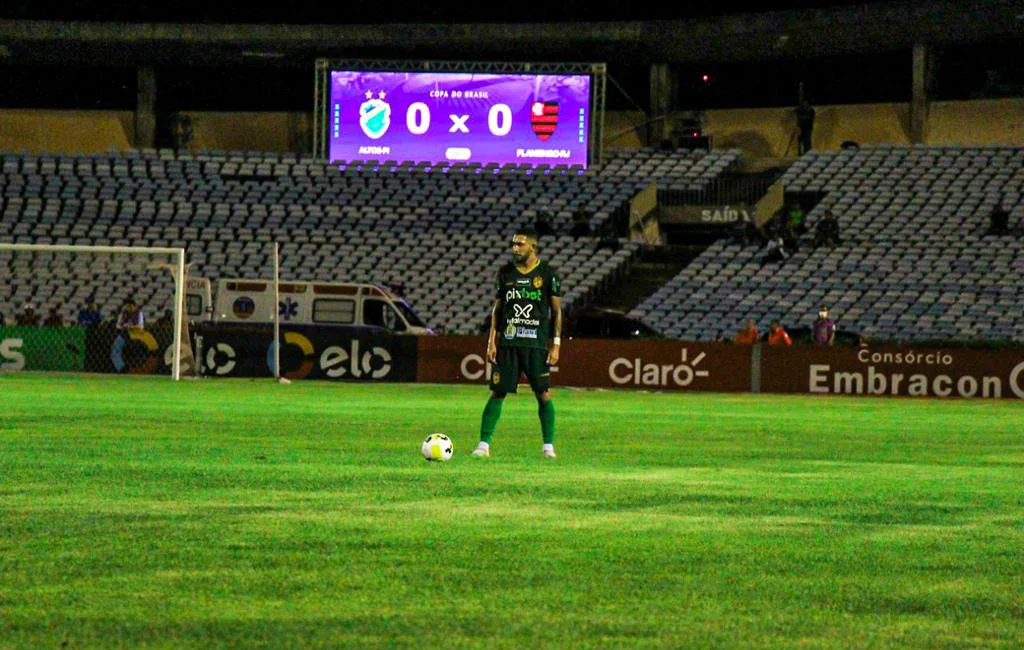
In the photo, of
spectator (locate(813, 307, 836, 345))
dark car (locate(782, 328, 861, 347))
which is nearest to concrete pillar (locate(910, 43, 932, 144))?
dark car (locate(782, 328, 861, 347))

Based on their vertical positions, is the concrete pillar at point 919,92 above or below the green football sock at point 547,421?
above

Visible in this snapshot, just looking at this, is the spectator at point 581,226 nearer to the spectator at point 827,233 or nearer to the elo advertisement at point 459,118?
the elo advertisement at point 459,118

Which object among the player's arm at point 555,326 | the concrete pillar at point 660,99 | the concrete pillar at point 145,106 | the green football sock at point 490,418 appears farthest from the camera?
the concrete pillar at point 145,106

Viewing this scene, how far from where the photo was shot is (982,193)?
4841 cm

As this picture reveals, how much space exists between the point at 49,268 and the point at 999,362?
23796 mm

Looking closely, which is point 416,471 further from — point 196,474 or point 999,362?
point 999,362

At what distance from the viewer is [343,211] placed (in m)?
52.6

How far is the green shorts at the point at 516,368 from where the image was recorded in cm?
1432

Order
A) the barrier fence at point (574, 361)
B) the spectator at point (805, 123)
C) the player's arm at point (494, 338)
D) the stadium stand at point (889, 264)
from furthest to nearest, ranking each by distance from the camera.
→ the spectator at point (805, 123) < the stadium stand at point (889, 264) < the barrier fence at point (574, 361) < the player's arm at point (494, 338)

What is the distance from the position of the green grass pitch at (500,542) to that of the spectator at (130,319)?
60.3 feet

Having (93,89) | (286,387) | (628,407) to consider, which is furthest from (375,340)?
(93,89)

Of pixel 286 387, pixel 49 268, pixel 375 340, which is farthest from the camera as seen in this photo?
pixel 49 268

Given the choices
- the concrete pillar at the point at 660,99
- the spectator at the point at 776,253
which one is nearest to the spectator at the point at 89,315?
the spectator at the point at 776,253

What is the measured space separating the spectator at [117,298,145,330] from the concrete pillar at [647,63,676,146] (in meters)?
25.3
